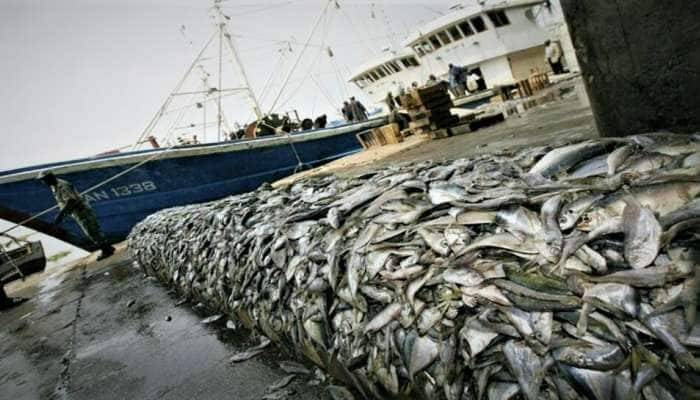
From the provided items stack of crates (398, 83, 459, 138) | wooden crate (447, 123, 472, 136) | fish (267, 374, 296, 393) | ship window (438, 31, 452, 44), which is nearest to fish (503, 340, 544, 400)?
fish (267, 374, 296, 393)

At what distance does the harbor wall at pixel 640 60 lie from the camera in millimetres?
1813

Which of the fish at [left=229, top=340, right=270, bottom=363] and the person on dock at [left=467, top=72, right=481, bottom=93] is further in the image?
the person on dock at [left=467, top=72, right=481, bottom=93]

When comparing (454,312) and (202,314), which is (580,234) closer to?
(454,312)

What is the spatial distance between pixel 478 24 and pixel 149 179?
1984 centimetres

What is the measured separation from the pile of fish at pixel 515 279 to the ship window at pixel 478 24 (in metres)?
22.9

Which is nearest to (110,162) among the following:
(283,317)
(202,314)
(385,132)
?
(385,132)

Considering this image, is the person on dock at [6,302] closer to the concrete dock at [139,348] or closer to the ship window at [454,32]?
the concrete dock at [139,348]

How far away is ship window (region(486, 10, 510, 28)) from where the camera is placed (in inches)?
859

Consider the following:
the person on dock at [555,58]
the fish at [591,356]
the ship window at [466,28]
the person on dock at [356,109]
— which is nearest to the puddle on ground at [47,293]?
the fish at [591,356]

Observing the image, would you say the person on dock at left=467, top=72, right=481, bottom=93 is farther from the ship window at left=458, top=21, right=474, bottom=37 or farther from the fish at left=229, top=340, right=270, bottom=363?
the fish at left=229, top=340, right=270, bottom=363

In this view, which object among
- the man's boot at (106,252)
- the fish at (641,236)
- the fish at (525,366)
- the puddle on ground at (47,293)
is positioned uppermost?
the man's boot at (106,252)

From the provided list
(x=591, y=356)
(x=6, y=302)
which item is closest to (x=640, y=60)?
(x=591, y=356)

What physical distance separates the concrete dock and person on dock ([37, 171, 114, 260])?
400 centimetres

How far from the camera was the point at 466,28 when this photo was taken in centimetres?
2236
